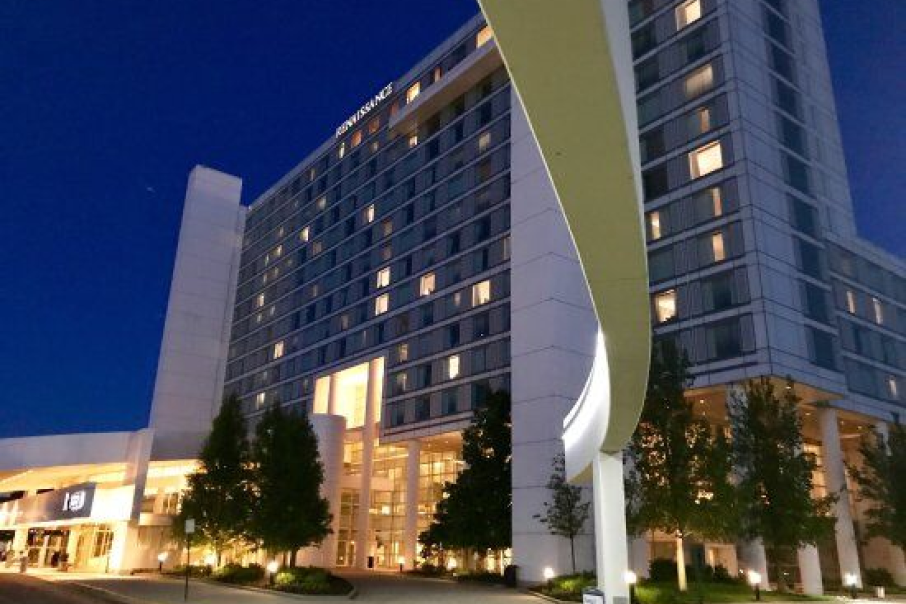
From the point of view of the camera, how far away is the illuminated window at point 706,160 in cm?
4666

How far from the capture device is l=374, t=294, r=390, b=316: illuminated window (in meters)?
68.2

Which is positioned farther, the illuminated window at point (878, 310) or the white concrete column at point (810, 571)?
the illuminated window at point (878, 310)

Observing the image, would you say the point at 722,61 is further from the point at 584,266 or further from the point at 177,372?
the point at 177,372

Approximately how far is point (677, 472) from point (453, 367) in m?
28.2

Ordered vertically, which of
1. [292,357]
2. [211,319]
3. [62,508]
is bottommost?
[62,508]

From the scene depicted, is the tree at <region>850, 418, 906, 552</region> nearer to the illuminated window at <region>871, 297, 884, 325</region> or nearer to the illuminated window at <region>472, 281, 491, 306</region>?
the illuminated window at <region>871, 297, 884, 325</region>

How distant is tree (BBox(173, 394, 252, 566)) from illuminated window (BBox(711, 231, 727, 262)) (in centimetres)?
3110

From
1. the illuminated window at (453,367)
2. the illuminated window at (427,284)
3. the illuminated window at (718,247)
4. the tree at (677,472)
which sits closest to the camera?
the tree at (677,472)

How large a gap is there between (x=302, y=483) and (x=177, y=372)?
55.2 meters

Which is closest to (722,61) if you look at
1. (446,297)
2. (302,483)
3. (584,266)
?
(446,297)

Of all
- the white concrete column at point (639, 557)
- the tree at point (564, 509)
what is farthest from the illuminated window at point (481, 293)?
the white concrete column at point (639, 557)

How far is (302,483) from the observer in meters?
40.5

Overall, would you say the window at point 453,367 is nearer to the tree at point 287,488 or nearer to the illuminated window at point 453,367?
the illuminated window at point 453,367

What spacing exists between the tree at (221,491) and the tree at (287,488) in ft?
3.76
